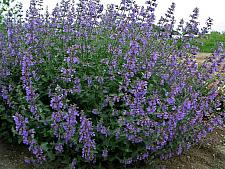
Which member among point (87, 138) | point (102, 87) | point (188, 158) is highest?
point (102, 87)

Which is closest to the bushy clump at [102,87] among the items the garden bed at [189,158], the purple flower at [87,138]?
the purple flower at [87,138]

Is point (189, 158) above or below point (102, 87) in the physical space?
below

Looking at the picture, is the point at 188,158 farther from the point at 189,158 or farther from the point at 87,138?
the point at 87,138

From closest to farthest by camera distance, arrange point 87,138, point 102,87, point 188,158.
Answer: point 87,138, point 102,87, point 188,158

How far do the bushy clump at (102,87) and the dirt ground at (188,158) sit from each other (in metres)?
0.18

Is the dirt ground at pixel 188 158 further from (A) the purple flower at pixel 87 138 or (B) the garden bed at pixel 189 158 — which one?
(A) the purple flower at pixel 87 138

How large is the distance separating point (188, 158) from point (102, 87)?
1.36 meters

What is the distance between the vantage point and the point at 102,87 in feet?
12.8

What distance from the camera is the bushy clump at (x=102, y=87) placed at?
3.63 metres

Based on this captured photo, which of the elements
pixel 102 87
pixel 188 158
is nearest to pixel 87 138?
pixel 102 87

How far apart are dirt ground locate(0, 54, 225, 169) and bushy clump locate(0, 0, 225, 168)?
0.18 meters

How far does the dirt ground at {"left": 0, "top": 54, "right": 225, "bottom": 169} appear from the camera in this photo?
426cm

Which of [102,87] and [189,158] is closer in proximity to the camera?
[102,87]

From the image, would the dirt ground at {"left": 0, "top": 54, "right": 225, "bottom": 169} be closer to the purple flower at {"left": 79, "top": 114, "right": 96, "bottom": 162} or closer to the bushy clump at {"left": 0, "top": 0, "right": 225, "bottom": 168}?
the bushy clump at {"left": 0, "top": 0, "right": 225, "bottom": 168}
